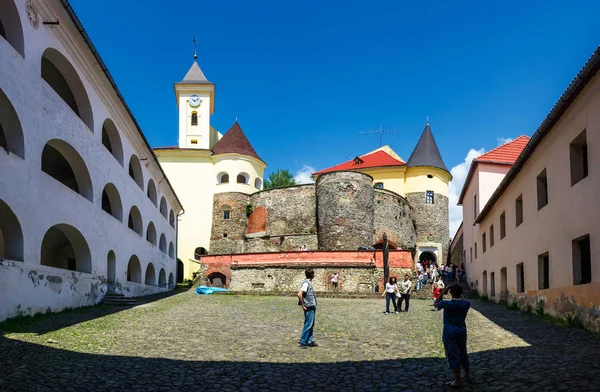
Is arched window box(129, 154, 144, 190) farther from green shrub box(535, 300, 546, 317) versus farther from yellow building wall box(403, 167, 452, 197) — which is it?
yellow building wall box(403, 167, 452, 197)

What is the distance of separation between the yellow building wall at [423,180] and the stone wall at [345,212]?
1055 cm

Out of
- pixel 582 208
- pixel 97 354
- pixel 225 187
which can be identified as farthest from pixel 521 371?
pixel 225 187

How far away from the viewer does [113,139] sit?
20531mm

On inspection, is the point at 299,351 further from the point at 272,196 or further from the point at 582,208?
the point at 272,196

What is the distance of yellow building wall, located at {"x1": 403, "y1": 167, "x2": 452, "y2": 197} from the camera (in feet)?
160

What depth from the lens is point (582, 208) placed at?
10.9 meters

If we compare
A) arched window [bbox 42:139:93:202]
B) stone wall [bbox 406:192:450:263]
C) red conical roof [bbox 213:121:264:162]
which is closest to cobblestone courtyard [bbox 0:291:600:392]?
arched window [bbox 42:139:93:202]

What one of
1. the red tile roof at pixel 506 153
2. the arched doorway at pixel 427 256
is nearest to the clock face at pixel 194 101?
the arched doorway at pixel 427 256

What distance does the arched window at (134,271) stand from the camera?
23891mm

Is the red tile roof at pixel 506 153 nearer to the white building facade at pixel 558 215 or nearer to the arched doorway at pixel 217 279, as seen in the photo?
the white building facade at pixel 558 215

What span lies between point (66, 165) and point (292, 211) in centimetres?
2361

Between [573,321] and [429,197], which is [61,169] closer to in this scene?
[573,321]

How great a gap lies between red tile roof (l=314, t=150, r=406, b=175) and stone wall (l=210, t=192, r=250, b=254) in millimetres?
10819

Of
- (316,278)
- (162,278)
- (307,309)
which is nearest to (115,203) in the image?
(162,278)
